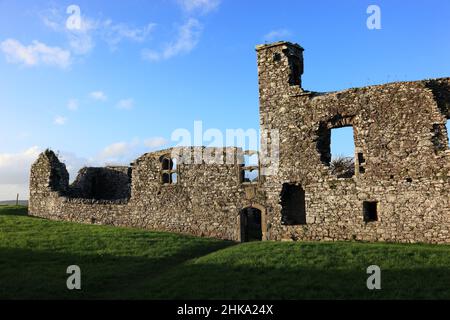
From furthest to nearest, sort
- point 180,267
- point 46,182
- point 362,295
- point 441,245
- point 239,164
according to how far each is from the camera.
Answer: point 46,182
point 239,164
point 441,245
point 180,267
point 362,295

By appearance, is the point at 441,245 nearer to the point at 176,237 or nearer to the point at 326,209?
the point at 326,209

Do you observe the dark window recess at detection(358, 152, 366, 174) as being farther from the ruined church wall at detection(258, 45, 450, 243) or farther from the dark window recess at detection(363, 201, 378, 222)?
the dark window recess at detection(363, 201, 378, 222)

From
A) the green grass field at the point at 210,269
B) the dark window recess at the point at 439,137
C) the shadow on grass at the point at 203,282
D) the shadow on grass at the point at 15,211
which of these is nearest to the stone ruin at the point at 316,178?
the dark window recess at the point at 439,137

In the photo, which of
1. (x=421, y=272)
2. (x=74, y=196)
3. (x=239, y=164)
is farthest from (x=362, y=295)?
(x=74, y=196)

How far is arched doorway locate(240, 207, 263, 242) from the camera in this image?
23.8 m

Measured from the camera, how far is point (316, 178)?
21.8 m

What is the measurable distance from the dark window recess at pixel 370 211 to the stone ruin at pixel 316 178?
0.14 ft

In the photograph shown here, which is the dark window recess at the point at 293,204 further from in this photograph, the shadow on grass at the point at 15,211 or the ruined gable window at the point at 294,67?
the shadow on grass at the point at 15,211

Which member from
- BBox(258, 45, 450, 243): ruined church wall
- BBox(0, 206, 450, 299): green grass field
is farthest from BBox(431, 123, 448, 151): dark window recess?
BBox(0, 206, 450, 299): green grass field

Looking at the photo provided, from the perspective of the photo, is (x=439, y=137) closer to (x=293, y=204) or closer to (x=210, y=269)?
(x=293, y=204)

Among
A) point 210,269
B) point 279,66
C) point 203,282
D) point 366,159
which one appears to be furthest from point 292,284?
point 279,66

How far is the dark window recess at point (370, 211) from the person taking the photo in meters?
20.6

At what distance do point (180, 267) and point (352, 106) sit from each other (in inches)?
418
